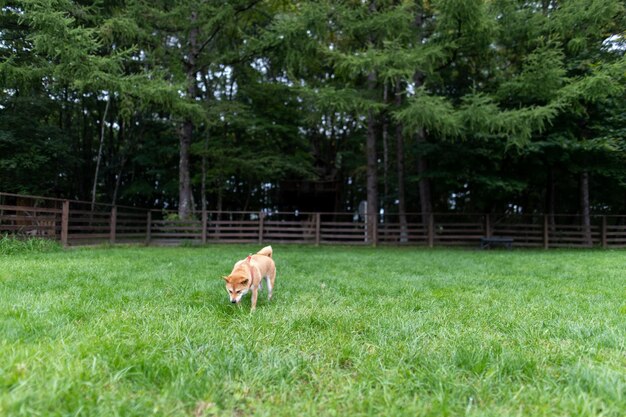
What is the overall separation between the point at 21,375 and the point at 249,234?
1379 centimetres

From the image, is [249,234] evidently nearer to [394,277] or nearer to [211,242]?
[211,242]

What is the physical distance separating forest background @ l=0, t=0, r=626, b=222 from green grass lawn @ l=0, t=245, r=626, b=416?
8488 mm

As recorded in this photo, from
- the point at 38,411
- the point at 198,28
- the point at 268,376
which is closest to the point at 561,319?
the point at 268,376

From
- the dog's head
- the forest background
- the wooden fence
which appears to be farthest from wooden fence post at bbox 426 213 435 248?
the dog's head

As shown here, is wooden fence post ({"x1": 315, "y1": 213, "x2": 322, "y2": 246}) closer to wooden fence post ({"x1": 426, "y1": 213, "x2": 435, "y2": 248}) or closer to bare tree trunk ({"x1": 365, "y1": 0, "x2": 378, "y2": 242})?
bare tree trunk ({"x1": 365, "y1": 0, "x2": 378, "y2": 242})

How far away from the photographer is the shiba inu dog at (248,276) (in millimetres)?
3496

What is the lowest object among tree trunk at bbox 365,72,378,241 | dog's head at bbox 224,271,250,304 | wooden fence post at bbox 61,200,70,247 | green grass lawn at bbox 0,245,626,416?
green grass lawn at bbox 0,245,626,416

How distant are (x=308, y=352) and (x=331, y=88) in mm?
10981

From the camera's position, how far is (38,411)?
161 centimetres

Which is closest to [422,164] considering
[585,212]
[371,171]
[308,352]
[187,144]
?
[371,171]

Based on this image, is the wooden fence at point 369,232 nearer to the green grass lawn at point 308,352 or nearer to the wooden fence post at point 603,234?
the wooden fence post at point 603,234

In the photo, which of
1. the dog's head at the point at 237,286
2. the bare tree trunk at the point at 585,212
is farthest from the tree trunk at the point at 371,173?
the dog's head at the point at 237,286

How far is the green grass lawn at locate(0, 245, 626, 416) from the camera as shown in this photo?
1804 mm

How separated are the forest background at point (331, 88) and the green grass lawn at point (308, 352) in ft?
27.8
